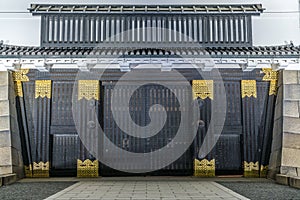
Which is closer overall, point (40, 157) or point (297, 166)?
point (297, 166)

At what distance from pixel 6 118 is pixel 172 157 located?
5331 mm

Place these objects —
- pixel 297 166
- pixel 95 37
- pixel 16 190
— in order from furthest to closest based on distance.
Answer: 1. pixel 95 37
2. pixel 297 166
3. pixel 16 190

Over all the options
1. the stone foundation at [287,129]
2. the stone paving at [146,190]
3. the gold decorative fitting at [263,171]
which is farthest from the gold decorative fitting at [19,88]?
the stone foundation at [287,129]

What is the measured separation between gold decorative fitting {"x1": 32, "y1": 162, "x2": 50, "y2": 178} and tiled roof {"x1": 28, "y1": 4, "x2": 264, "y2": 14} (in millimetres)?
5079

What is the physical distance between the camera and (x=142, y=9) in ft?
40.7

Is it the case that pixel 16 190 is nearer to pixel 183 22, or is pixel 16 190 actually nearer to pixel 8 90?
pixel 8 90

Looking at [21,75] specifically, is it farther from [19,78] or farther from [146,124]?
[146,124]

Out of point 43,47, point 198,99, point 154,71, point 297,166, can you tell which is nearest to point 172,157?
point 198,99

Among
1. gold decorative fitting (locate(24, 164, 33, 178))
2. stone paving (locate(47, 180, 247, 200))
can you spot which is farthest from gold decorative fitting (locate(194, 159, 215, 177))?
gold decorative fitting (locate(24, 164, 33, 178))

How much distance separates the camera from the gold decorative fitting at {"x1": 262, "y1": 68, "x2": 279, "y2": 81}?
37.5ft

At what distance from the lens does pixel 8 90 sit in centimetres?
1102

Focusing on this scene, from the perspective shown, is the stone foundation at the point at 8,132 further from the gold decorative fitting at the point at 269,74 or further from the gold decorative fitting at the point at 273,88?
the gold decorative fitting at the point at 273,88

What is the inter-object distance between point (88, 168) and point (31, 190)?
9.07ft

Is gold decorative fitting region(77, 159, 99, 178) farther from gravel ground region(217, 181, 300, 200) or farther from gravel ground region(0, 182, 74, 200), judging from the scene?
gravel ground region(217, 181, 300, 200)
